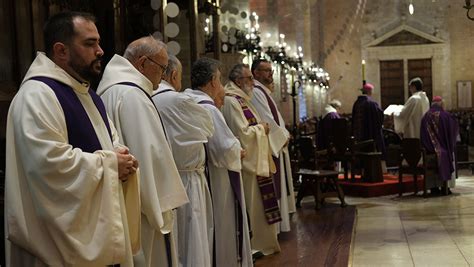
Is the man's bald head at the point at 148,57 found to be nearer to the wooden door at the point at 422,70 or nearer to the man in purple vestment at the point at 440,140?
the man in purple vestment at the point at 440,140

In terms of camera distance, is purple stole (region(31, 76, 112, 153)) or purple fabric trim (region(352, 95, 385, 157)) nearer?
purple stole (region(31, 76, 112, 153))

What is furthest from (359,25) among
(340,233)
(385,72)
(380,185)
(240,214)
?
(240,214)

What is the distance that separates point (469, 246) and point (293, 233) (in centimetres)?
183

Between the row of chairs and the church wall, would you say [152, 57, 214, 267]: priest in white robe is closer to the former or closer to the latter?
the row of chairs

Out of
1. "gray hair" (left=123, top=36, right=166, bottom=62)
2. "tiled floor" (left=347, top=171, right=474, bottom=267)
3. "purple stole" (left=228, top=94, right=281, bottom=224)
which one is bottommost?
"tiled floor" (left=347, top=171, right=474, bottom=267)

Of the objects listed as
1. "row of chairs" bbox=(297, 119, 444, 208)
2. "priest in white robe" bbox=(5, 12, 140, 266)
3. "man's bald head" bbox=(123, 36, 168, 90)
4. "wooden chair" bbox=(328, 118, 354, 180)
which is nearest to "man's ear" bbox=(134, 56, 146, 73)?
"man's bald head" bbox=(123, 36, 168, 90)

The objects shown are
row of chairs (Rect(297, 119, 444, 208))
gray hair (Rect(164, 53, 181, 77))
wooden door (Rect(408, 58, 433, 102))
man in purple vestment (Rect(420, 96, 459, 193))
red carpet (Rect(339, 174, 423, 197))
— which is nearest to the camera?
gray hair (Rect(164, 53, 181, 77))

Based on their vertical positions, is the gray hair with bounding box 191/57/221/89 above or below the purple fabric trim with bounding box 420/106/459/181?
above

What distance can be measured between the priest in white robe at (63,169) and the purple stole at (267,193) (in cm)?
301

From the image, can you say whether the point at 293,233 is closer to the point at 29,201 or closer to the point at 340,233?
the point at 340,233

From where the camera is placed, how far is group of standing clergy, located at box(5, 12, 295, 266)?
2.55 meters

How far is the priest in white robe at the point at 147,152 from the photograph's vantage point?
3.21 m

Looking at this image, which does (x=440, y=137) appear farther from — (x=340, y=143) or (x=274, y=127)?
(x=274, y=127)

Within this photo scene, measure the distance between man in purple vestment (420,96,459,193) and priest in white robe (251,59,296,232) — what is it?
367cm
